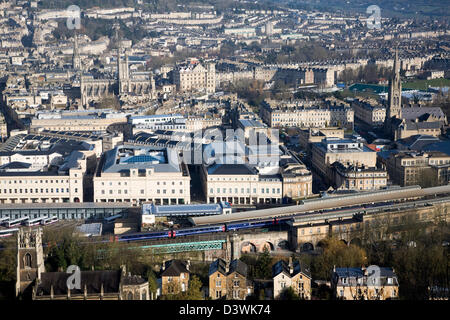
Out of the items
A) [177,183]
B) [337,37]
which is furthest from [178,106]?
[337,37]

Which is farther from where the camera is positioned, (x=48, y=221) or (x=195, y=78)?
(x=195, y=78)

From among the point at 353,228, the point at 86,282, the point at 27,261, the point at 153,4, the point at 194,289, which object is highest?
the point at 153,4

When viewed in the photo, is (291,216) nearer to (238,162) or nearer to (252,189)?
(252,189)

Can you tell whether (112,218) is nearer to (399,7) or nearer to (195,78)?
(195,78)

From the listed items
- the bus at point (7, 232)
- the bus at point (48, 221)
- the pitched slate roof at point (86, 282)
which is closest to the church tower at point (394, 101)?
the bus at point (48, 221)

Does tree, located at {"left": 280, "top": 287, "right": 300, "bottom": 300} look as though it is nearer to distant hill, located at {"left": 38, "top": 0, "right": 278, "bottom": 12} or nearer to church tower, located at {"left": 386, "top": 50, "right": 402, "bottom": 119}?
church tower, located at {"left": 386, "top": 50, "right": 402, "bottom": 119}

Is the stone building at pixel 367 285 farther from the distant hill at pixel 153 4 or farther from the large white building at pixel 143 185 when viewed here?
the distant hill at pixel 153 4

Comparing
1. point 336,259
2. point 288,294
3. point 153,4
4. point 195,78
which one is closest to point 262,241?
point 336,259
